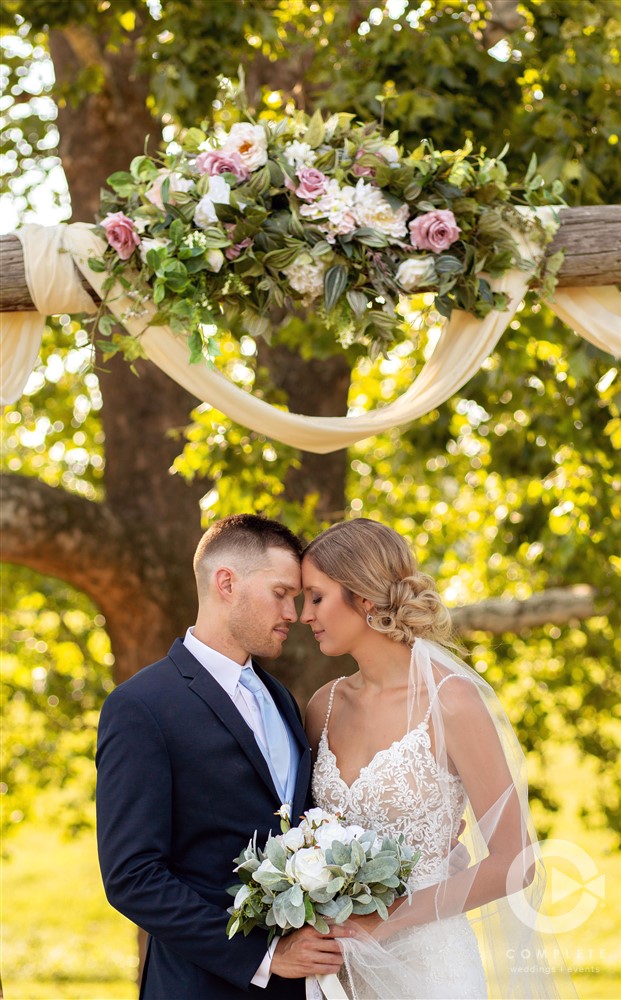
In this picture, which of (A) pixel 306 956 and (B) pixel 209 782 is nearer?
(A) pixel 306 956

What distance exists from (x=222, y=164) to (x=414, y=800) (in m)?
→ 1.90

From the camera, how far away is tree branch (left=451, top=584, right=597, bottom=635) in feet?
21.3

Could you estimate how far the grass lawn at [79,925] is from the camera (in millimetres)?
10977

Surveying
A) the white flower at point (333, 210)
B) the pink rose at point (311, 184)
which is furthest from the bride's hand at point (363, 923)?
the pink rose at point (311, 184)

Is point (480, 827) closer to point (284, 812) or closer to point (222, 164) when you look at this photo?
point (284, 812)

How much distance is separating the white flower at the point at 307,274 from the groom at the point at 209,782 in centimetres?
79

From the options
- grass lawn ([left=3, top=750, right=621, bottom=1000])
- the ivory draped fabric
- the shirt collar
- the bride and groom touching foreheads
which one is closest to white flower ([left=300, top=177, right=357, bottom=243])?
the ivory draped fabric

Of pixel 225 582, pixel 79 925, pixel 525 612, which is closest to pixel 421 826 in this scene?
pixel 225 582

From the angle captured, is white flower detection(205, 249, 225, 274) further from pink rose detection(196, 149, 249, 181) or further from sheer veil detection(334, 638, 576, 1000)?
sheer veil detection(334, 638, 576, 1000)

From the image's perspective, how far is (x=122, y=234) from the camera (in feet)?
10.9

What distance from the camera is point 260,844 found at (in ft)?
9.17

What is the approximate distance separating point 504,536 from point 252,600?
11.1ft

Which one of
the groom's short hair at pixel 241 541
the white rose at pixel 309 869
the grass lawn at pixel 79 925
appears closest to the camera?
the white rose at pixel 309 869

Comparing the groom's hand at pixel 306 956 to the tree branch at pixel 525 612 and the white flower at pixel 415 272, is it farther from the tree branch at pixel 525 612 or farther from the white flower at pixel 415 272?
the tree branch at pixel 525 612
